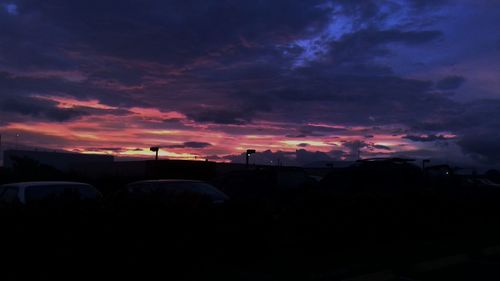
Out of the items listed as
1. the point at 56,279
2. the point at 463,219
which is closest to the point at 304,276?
the point at 56,279

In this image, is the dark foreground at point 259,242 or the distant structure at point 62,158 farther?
the distant structure at point 62,158

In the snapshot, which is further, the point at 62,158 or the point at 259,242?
→ the point at 62,158

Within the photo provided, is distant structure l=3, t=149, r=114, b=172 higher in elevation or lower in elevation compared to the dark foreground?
higher

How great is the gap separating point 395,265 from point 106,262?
4.74m

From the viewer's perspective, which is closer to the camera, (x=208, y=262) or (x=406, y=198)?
(x=208, y=262)

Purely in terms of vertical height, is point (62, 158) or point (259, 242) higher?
point (62, 158)

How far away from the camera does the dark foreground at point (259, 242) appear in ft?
22.1

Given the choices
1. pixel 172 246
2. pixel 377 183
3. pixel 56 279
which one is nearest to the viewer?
pixel 56 279

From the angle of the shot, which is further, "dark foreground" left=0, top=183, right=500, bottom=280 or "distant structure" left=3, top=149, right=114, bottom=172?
"distant structure" left=3, top=149, right=114, bottom=172

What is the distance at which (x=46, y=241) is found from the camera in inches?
263

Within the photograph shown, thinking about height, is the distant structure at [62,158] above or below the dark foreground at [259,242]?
above

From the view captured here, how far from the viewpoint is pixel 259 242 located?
920 centimetres

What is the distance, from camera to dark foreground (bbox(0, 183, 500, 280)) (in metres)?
6.75

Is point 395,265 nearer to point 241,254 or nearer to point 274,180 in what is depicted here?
point 241,254
